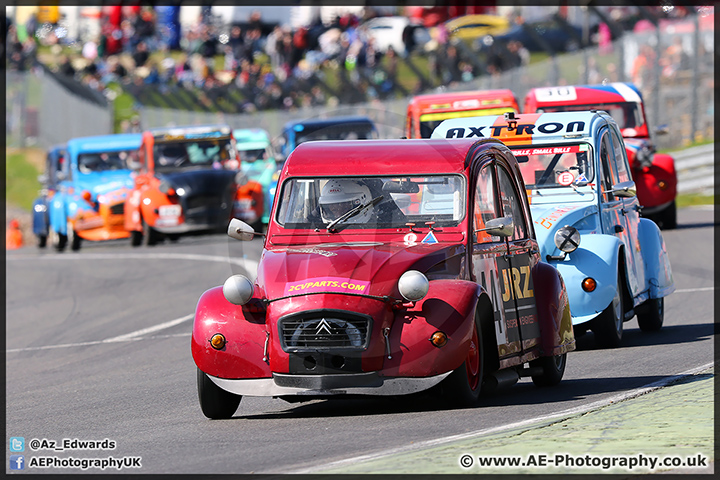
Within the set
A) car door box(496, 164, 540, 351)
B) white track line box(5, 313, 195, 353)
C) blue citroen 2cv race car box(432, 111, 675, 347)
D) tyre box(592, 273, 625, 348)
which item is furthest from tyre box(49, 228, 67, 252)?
car door box(496, 164, 540, 351)

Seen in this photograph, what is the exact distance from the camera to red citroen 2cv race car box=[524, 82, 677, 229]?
18281 mm

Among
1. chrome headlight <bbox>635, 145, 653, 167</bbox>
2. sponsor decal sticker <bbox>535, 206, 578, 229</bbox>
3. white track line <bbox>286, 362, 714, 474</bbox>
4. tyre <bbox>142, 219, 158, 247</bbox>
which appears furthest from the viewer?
tyre <bbox>142, 219, 158, 247</bbox>

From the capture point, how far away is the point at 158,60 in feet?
176

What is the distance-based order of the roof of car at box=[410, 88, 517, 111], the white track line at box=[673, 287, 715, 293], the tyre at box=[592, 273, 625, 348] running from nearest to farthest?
the tyre at box=[592, 273, 625, 348], the white track line at box=[673, 287, 715, 293], the roof of car at box=[410, 88, 517, 111]

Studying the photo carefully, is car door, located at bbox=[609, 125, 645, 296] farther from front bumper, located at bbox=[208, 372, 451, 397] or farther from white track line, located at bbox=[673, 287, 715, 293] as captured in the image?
front bumper, located at bbox=[208, 372, 451, 397]

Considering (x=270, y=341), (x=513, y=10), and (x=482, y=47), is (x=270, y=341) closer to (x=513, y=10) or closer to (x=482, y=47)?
(x=482, y=47)

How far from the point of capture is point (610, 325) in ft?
35.0

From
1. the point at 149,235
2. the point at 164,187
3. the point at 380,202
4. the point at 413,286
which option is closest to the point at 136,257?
the point at 149,235

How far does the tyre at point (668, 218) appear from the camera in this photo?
20688 millimetres

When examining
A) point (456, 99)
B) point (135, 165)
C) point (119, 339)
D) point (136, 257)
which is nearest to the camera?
point (119, 339)

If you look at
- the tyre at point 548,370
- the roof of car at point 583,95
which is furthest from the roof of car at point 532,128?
the roof of car at point 583,95

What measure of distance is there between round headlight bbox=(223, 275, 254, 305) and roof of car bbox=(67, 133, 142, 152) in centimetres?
1772

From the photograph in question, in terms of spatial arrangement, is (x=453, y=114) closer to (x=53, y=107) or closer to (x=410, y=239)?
(x=410, y=239)

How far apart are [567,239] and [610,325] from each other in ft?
3.23
